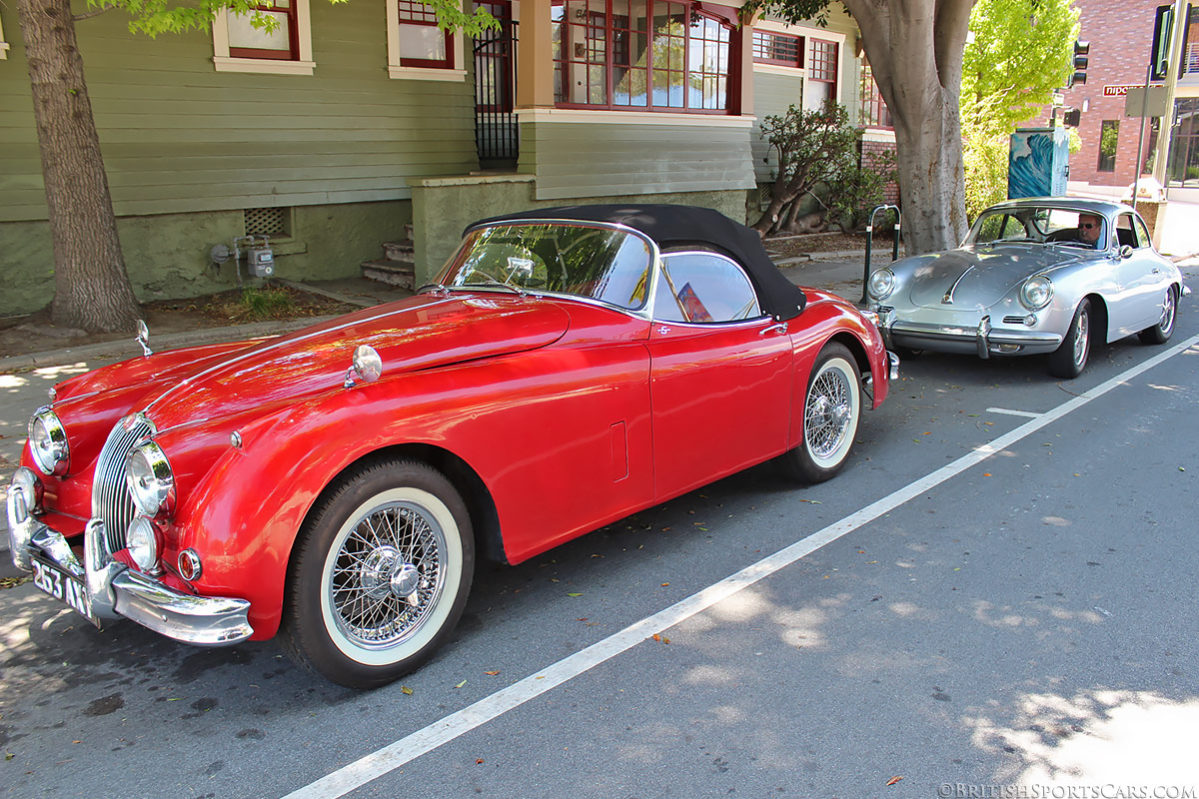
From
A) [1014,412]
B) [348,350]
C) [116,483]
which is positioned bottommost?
[1014,412]

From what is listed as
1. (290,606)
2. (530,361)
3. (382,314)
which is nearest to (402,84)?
(382,314)

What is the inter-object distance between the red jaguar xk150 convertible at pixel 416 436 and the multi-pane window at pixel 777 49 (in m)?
14.7

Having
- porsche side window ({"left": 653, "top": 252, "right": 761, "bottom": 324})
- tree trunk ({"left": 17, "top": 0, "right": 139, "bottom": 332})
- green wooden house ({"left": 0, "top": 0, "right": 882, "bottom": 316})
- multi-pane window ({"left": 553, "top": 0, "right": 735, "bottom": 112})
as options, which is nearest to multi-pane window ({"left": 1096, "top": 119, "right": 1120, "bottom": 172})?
green wooden house ({"left": 0, "top": 0, "right": 882, "bottom": 316})

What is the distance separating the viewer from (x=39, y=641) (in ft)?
12.9

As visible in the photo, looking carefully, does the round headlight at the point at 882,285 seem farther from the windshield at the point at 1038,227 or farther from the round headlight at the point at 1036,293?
the windshield at the point at 1038,227

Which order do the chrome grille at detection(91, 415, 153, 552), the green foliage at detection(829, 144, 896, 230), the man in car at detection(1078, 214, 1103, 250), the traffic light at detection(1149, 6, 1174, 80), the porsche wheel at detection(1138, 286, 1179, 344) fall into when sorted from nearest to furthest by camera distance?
the chrome grille at detection(91, 415, 153, 552) < the man in car at detection(1078, 214, 1103, 250) < the porsche wheel at detection(1138, 286, 1179, 344) < the traffic light at detection(1149, 6, 1174, 80) < the green foliage at detection(829, 144, 896, 230)

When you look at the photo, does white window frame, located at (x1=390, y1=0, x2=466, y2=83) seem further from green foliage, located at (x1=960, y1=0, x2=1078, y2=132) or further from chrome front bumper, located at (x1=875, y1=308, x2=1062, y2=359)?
green foliage, located at (x1=960, y1=0, x2=1078, y2=132)

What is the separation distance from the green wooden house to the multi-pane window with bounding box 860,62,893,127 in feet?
22.0

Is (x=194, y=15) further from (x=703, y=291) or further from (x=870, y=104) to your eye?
(x=870, y=104)

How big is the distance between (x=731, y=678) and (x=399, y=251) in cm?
996

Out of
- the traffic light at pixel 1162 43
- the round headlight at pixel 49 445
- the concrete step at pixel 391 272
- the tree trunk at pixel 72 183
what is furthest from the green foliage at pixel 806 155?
the round headlight at pixel 49 445

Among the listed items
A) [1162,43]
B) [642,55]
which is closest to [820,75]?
[1162,43]

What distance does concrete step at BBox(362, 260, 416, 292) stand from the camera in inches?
469

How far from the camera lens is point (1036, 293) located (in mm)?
7605
